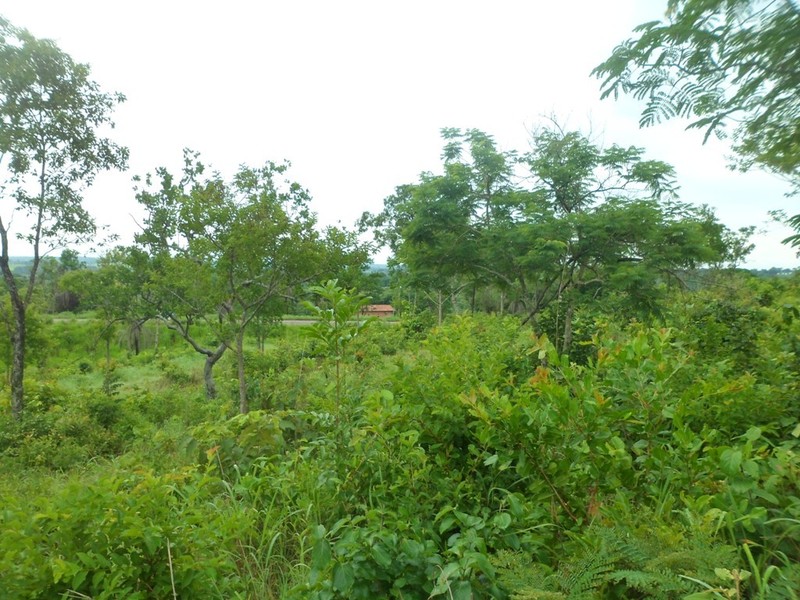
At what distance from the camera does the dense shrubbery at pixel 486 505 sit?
4.38ft

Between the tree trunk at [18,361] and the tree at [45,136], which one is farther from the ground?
the tree at [45,136]

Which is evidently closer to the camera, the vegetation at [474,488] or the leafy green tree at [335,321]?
the vegetation at [474,488]

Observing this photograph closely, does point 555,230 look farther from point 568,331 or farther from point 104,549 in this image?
point 104,549

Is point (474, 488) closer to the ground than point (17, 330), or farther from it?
closer to the ground

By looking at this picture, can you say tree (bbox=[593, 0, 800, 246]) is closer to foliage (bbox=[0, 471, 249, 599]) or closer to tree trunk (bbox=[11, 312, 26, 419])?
foliage (bbox=[0, 471, 249, 599])

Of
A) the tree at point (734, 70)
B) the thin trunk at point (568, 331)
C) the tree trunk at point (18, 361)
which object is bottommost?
the tree trunk at point (18, 361)

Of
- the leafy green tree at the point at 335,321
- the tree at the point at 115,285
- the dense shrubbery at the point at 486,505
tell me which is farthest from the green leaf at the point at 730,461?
the tree at the point at 115,285

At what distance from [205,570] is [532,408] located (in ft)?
3.86

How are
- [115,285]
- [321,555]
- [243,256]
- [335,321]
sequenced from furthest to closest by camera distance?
[115,285] → [243,256] → [335,321] → [321,555]

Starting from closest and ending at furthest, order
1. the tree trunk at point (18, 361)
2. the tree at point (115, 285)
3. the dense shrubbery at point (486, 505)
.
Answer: the dense shrubbery at point (486, 505) → the tree trunk at point (18, 361) → the tree at point (115, 285)

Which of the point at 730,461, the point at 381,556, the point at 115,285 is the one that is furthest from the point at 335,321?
the point at 115,285

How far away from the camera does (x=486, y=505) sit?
1.97 m

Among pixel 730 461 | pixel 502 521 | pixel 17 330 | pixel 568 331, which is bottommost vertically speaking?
pixel 502 521

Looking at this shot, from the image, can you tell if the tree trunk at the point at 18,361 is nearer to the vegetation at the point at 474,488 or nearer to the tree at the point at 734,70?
the vegetation at the point at 474,488
